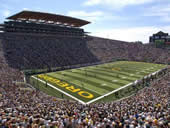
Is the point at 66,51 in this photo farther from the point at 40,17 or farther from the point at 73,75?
the point at 73,75

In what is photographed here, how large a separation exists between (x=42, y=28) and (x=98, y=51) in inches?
1071

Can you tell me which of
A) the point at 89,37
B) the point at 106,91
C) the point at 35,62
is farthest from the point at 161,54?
the point at 35,62

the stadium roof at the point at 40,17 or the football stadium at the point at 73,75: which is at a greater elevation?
the stadium roof at the point at 40,17

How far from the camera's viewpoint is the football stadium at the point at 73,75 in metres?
10.3

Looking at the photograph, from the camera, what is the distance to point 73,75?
33.4 meters

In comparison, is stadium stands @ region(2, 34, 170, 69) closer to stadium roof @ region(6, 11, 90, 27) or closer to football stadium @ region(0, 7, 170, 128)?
football stadium @ region(0, 7, 170, 128)

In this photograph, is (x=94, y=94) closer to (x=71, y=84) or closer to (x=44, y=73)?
(x=71, y=84)

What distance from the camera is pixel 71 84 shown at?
2638 centimetres

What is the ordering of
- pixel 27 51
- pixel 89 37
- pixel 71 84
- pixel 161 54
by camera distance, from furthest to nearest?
pixel 89 37, pixel 161 54, pixel 27 51, pixel 71 84

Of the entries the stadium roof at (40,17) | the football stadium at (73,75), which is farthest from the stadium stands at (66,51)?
the stadium roof at (40,17)

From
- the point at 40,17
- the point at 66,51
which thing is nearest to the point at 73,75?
the point at 66,51

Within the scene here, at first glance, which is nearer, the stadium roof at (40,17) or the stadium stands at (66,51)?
the stadium stands at (66,51)

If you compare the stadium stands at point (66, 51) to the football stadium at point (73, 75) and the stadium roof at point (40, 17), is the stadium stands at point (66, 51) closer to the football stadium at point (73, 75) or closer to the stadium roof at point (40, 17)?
the football stadium at point (73, 75)

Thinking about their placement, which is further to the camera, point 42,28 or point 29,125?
point 42,28
